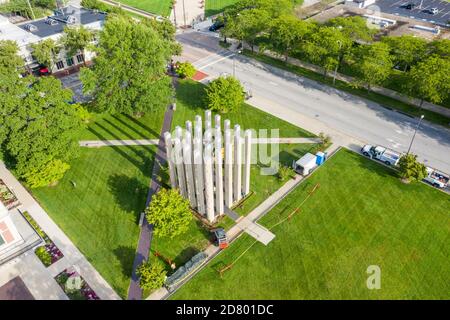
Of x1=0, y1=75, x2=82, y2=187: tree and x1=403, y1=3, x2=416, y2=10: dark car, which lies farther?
x1=403, y1=3, x2=416, y2=10: dark car

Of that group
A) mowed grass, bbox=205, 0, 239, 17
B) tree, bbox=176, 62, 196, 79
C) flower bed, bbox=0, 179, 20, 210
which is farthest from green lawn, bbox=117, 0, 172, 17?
flower bed, bbox=0, 179, 20, 210

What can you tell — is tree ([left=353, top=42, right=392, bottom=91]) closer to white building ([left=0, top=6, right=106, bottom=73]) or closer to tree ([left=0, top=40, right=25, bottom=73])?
white building ([left=0, top=6, right=106, bottom=73])

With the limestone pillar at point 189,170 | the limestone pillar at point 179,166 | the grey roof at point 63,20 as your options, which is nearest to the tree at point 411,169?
the limestone pillar at point 189,170

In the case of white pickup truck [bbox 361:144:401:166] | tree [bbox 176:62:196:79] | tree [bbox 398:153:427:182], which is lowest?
white pickup truck [bbox 361:144:401:166]

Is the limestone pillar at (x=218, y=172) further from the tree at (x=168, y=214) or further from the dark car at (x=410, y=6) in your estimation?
the dark car at (x=410, y=6)

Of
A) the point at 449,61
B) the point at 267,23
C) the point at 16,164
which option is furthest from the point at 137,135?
the point at 449,61

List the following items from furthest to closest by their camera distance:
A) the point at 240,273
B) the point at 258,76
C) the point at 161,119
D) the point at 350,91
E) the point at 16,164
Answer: the point at 258,76
the point at 350,91
the point at 161,119
the point at 16,164
the point at 240,273

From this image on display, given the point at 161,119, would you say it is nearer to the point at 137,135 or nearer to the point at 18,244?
the point at 137,135
